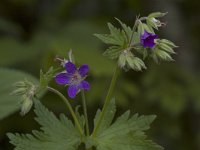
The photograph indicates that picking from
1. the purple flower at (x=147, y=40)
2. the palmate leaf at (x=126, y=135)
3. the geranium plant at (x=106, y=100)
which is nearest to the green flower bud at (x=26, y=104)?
the geranium plant at (x=106, y=100)

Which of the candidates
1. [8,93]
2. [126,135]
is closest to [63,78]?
[126,135]

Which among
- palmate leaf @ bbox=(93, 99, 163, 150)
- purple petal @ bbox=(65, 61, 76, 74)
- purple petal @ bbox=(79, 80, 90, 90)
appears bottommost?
palmate leaf @ bbox=(93, 99, 163, 150)

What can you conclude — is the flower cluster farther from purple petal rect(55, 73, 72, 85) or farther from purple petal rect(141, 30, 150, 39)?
purple petal rect(55, 73, 72, 85)

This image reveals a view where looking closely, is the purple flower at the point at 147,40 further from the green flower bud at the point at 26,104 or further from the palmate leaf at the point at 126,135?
the green flower bud at the point at 26,104

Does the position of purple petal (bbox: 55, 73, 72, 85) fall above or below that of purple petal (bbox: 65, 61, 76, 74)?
below

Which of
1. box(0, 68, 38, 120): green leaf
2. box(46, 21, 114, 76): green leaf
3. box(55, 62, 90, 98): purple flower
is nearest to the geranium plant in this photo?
box(55, 62, 90, 98): purple flower

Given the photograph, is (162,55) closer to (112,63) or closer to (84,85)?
(84,85)
